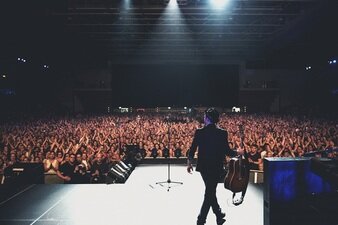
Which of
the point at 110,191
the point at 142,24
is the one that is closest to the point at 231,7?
the point at 142,24

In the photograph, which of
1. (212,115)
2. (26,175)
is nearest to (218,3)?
A: (26,175)

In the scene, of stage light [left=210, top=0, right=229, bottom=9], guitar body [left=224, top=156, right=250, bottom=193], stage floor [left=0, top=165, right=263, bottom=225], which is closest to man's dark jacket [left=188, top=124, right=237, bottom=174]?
guitar body [left=224, top=156, right=250, bottom=193]

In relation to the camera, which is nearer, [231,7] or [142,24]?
[231,7]

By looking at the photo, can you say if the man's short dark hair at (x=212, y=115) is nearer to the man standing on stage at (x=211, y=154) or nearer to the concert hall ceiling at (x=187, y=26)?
the man standing on stage at (x=211, y=154)

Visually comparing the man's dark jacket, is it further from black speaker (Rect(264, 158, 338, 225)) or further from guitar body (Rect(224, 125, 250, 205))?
black speaker (Rect(264, 158, 338, 225))

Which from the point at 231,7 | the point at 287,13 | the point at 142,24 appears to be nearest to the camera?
the point at 231,7

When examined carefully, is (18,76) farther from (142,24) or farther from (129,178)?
(129,178)

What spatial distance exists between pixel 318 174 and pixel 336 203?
480mm

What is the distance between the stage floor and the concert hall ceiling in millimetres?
8648

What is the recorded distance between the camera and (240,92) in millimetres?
33594

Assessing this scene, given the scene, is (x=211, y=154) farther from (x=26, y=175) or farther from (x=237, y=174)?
(x=26, y=175)

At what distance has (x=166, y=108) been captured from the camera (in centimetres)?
3556

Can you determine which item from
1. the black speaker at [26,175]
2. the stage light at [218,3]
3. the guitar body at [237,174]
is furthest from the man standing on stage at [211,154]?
the stage light at [218,3]

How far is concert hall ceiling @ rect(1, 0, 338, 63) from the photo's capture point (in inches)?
574
